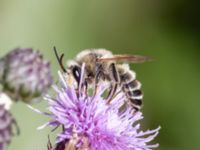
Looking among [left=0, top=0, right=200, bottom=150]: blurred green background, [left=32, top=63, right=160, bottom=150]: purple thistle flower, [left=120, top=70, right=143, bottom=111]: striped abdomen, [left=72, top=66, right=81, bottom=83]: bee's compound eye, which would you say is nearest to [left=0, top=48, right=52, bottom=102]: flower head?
[left=32, top=63, right=160, bottom=150]: purple thistle flower

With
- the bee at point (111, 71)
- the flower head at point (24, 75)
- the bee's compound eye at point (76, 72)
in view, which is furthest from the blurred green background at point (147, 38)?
the flower head at point (24, 75)

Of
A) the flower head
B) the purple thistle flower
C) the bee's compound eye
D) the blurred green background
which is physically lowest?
the flower head

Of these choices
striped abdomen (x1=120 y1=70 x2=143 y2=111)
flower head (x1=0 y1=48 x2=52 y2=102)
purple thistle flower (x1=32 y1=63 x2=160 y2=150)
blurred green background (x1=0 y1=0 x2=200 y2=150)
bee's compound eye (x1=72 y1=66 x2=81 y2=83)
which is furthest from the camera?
blurred green background (x1=0 y1=0 x2=200 y2=150)

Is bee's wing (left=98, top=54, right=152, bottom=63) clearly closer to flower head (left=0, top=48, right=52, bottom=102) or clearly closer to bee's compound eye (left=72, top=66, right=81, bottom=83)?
bee's compound eye (left=72, top=66, right=81, bottom=83)

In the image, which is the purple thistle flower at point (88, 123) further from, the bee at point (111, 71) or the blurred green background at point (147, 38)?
the blurred green background at point (147, 38)

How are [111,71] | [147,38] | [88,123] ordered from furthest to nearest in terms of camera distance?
[147,38]
[111,71]
[88,123]

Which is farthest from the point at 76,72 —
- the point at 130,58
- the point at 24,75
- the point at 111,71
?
Answer: the point at 24,75

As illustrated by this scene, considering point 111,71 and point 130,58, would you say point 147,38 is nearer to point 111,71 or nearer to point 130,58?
point 111,71
